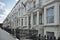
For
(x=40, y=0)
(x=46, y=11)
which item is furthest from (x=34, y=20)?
(x=46, y=11)

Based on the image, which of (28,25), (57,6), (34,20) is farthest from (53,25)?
(28,25)

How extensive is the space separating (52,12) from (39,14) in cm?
498

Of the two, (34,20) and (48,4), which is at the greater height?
(48,4)

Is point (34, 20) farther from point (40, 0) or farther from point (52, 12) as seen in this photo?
point (52, 12)

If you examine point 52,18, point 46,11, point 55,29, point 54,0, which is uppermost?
point 54,0

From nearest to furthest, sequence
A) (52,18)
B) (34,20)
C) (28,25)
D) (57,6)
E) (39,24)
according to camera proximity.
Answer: (57,6), (52,18), (39,24), (34,20), (28,25)

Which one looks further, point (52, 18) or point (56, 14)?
point (52, 18)

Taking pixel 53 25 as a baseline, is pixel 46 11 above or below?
above

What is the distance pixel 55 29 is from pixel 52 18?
129cm

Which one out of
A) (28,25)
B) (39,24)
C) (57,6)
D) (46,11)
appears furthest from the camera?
(28,25)

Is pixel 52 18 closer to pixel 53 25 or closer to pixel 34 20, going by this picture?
pixel 53 25

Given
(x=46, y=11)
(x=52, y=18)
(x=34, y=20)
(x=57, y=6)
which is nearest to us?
(x=57, y=6)

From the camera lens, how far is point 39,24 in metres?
15.3

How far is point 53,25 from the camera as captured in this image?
10453 millimetres
